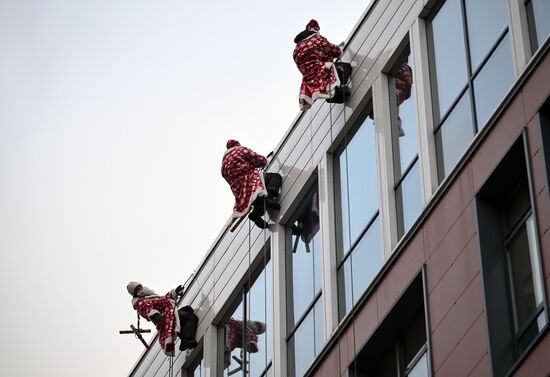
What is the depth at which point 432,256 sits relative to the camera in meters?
24.5

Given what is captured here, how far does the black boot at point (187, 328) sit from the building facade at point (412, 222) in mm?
650

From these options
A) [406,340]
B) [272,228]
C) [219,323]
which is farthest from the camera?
[219,323]

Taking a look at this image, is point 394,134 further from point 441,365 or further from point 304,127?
point 441,365

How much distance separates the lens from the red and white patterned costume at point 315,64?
29.2 metres

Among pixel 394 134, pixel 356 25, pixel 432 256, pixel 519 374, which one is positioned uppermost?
pixel 356 25

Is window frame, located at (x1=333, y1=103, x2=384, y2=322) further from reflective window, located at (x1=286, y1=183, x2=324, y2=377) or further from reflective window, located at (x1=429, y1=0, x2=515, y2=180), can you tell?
reflective window, located at (x1=429, y1=0, x2=515, y2=180)

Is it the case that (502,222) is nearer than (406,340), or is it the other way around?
(502,222)

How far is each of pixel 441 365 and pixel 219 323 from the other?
37.9 feet

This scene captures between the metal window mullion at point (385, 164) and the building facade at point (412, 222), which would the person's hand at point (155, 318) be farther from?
the metal window mullion at point (385, 164)

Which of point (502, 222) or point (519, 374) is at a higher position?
point (502, 222)

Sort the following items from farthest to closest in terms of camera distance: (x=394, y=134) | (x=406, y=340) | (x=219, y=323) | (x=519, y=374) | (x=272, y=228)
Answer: (x=219, y=323)
(x=272, y=228)
(x=394, y=134)
(x=406, y=340)
(x=519, y=374)

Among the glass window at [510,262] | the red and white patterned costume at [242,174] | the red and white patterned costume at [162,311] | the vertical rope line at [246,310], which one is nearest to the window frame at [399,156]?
the glass window at [510,262]

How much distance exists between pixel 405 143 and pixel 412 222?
182 cm

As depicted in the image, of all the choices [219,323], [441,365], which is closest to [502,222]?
[441,365]
